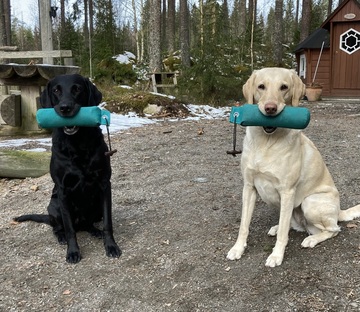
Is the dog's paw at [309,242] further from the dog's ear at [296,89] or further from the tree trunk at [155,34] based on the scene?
the tree trunk at [155,34]

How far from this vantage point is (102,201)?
3092 millimetres

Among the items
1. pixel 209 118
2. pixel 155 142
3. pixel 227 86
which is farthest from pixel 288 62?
pixel 155 142

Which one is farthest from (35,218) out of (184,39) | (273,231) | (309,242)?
(184,39)

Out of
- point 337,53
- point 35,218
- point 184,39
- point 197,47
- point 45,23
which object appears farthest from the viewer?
point 184,39

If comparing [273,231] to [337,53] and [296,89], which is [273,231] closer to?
[296,89]

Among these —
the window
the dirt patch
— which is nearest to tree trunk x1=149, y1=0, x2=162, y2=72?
the window

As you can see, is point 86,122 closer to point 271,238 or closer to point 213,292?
point 213,292

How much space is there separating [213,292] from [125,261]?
30.0 inches

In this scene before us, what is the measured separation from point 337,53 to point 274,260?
13572 mm

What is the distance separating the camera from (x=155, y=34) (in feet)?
44.6

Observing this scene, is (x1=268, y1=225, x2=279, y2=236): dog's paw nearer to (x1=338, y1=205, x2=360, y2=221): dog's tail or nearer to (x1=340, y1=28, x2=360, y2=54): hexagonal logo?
(x1=338, y1=205, x2=360, y2=221): dog's tail

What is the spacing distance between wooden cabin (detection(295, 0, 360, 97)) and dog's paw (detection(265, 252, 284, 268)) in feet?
43.4

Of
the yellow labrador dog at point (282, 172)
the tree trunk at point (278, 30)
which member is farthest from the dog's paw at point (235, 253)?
the tree trunk at point (278, 30)

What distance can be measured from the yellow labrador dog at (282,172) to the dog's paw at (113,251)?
848 mm
